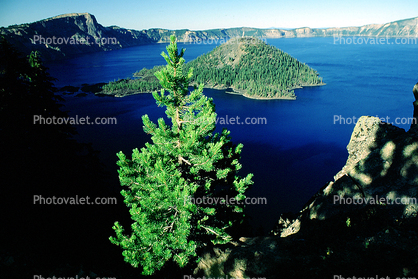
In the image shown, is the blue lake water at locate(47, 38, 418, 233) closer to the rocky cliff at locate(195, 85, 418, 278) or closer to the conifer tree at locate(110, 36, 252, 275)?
the rocky cliff at locate(195, 85, 418, 278)

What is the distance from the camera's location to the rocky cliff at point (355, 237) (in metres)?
6.77

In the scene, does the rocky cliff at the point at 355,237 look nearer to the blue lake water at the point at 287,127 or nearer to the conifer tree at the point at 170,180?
the conifer tree at the point at 170,180

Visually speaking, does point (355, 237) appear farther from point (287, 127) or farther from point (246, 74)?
point (246, 74)

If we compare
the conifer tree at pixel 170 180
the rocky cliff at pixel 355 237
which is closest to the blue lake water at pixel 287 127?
the rocky cliff at pixel 355 237

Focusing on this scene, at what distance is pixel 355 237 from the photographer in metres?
8.12

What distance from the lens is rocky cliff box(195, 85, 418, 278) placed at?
22.2 feet

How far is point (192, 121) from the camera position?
1040 centimetres

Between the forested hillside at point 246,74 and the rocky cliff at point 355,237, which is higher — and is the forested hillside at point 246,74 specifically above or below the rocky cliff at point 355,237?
above

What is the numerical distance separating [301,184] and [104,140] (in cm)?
4693

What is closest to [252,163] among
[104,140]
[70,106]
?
[104,140]

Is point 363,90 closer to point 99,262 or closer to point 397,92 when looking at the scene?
point 397,92

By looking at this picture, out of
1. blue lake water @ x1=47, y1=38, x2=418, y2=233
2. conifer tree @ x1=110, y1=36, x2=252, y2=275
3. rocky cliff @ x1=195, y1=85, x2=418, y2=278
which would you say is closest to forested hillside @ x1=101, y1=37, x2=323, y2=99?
blue lake water @ x1=47, y1=38, x2=418, y2=233

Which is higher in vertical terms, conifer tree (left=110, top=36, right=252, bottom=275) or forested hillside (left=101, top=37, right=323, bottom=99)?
forested hillside (left=101, top=37, right=323, bottom=99)

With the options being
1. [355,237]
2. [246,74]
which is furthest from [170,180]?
[246,74]
